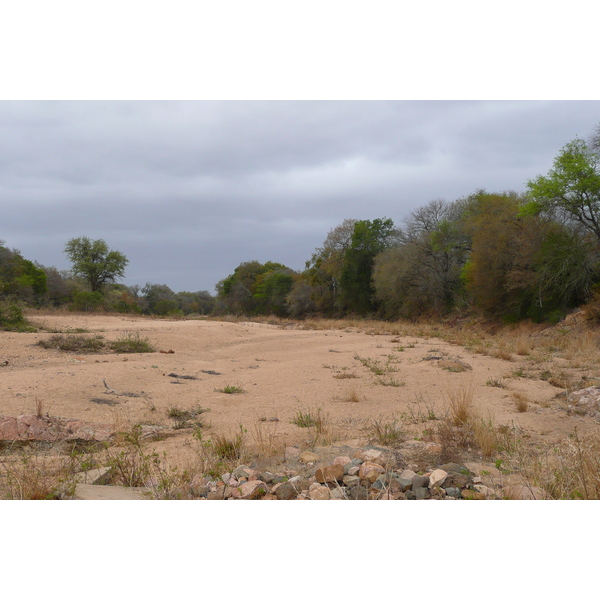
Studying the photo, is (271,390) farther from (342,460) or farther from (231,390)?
(342,460)

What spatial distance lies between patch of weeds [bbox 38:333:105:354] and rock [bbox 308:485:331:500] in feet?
38.5

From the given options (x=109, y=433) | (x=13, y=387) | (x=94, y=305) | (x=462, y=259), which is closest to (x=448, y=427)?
(x=109, y=433)

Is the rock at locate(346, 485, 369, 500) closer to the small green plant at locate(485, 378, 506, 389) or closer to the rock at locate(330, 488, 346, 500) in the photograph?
the rock at locate(330, 488, 346, 500)

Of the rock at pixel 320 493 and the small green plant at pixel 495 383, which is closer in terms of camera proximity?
the rock at pixel 320 493

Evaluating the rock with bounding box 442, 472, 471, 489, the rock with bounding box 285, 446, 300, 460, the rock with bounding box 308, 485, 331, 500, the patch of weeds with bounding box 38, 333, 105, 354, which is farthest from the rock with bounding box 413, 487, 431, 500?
the patch of weeds with bounding box 38, 333, 105, 354

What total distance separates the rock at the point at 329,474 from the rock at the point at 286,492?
0.24 meters

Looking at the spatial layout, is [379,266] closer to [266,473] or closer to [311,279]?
[311,279]

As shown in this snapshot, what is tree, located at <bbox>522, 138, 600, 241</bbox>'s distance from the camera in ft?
68.8

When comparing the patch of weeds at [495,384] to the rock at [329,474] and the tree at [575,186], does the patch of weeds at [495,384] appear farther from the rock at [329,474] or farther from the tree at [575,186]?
the tree at [575,186]

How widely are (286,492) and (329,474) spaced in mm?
373

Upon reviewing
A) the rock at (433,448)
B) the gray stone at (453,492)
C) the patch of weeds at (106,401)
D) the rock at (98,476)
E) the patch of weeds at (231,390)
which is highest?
the gray stone at (453,492)

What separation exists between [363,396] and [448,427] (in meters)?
3.15

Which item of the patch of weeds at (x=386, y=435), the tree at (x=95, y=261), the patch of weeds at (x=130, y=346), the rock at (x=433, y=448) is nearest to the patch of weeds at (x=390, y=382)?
the patch of weeds at (x=386, y=435)

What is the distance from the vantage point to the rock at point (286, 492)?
A: 3.52 metres
